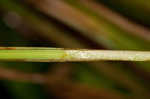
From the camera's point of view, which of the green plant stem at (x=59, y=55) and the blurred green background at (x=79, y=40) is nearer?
the green plant stem at (x=59, y=55)

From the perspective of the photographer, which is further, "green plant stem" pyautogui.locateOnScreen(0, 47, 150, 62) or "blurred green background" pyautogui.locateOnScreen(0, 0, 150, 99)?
"blurred green background" pyautogui.locateOnScreen(0, 0, 150, 99)

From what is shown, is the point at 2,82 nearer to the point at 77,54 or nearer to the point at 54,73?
the point at 54,73

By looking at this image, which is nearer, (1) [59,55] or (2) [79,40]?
(1) [59,55]

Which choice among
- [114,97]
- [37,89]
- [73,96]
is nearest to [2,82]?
[37,89]
